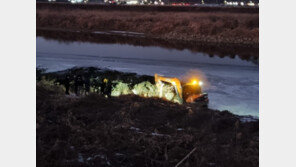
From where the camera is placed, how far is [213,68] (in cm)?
1578

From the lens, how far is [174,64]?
54.5 ft

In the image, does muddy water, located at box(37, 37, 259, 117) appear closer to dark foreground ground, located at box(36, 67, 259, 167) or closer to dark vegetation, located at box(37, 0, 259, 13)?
dark foreground ground, located at box(36, 67, 259, 167)

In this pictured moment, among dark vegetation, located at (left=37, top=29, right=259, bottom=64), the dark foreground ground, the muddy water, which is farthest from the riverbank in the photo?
the dark foreground ground

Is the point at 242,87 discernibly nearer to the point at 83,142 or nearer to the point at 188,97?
the point at 188,97

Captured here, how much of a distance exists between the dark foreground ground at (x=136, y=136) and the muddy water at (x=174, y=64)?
3.80 meters

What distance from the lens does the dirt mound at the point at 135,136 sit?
4.23 metres

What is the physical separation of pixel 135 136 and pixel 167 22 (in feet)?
90.5

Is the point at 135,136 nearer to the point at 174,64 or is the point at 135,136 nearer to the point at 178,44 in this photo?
the point at 174,64

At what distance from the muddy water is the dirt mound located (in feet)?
12.5

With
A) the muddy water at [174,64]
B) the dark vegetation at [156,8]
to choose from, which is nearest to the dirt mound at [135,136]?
the muddy water at [174,64]

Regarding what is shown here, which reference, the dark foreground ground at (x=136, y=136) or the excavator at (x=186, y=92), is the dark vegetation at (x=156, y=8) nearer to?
the excavator at (x=186, y=92)

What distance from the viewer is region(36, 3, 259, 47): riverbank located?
27734 mm

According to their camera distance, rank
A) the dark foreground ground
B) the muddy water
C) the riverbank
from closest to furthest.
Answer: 1. the dark foreground ground
2. the muddy water
3. the riverbank

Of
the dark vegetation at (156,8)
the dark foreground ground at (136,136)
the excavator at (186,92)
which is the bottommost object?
the dark foreground ground at (136,136)
